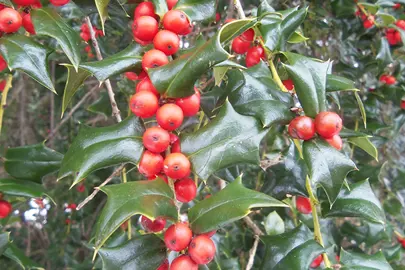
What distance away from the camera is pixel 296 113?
0.90 metres

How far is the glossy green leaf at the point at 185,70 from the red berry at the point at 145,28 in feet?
0.36

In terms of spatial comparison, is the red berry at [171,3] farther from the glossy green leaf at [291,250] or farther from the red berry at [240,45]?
the glossy green leaf at [291,250]

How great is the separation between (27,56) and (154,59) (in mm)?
271

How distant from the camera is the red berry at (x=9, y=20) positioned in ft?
2.84

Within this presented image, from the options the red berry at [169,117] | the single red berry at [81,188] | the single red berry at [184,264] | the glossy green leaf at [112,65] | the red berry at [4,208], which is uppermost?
the glossy green leaf at [112,65]

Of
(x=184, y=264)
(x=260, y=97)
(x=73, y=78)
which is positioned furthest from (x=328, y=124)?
(x=73, y=78)

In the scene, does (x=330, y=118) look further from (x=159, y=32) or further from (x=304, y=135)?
(x=159, y=32)

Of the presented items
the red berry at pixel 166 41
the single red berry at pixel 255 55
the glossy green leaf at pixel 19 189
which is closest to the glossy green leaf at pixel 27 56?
the red berry at pixel 166 41

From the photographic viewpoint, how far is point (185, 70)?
0.75 meters

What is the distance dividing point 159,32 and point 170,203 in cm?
31

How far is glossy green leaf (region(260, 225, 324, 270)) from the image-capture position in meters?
0.90

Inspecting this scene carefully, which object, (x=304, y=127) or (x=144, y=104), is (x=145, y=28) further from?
(x=304, y=127)

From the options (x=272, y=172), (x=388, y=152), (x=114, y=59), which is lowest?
(x=388, y=152)

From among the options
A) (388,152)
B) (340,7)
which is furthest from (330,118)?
(388,152)
